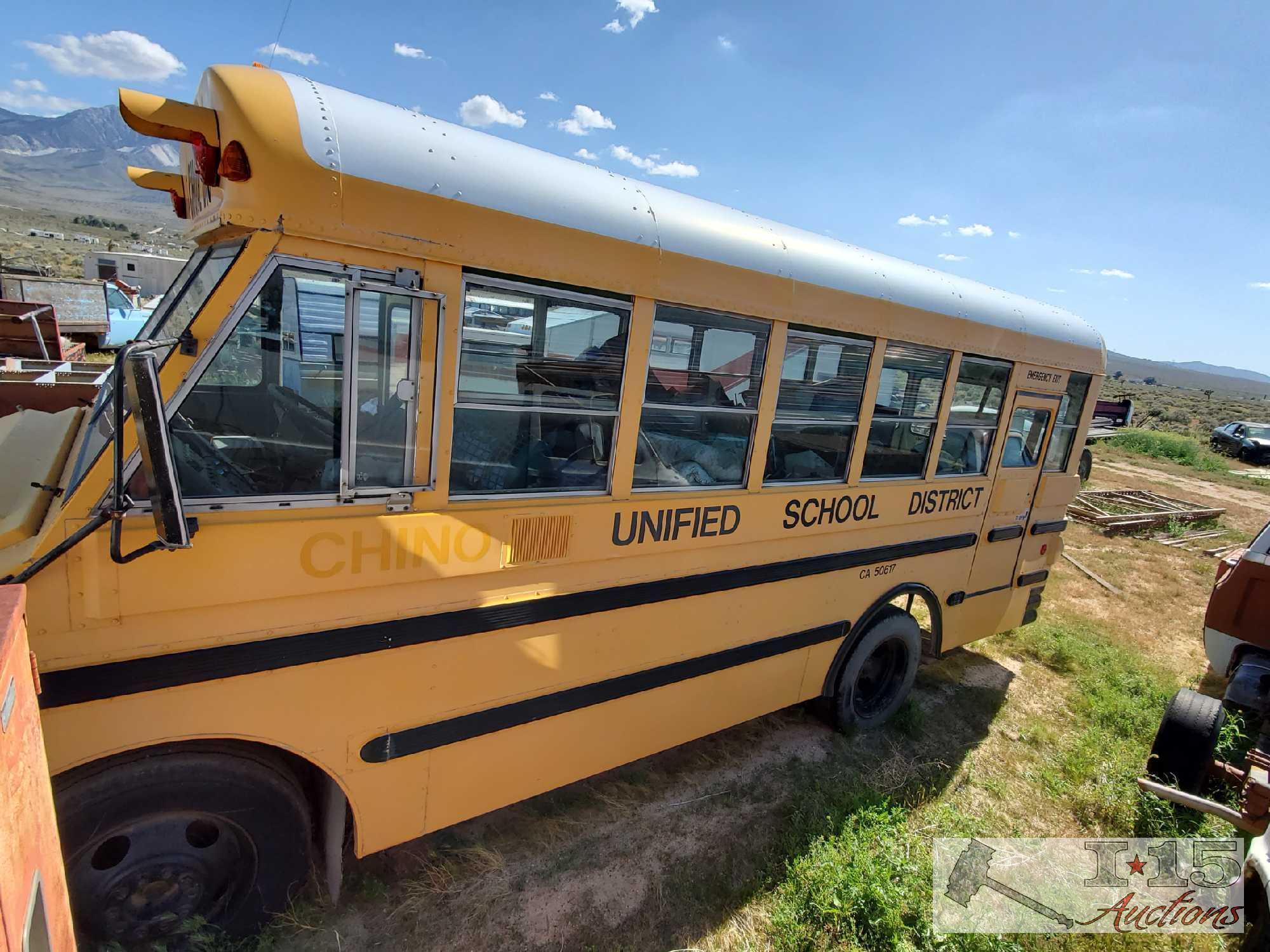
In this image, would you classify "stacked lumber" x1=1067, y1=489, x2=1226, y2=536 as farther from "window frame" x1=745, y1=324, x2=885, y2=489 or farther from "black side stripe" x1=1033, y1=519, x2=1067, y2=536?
"window frame" x1=745, y1=324, x2=885, y2=489

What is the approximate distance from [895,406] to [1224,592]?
3439 mm

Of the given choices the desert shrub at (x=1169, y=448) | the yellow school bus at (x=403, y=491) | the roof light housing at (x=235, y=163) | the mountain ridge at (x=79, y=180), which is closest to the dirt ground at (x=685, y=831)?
the yellow school bus at (x=403, y=491)

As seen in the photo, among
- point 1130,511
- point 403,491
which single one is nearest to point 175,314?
point 403,491

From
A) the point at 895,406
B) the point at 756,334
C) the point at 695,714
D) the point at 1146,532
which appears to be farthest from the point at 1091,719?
the point at 1146,532

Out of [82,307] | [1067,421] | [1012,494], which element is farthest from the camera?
[82,307]

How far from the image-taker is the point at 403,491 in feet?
7.02

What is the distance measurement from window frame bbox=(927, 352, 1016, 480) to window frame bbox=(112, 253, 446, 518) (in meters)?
2.94

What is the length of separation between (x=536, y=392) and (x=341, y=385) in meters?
0.67

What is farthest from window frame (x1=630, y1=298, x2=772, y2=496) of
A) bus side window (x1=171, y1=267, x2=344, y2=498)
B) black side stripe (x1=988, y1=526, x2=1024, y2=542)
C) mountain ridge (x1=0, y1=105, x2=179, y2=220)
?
mountain ridge (x1=0, y1=105, x2=179, y2=220)

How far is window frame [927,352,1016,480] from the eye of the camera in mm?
3814

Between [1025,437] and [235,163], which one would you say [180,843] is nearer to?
[235,163]

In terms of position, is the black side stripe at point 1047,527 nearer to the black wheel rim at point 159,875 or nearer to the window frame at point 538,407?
the window frame at point 538,407

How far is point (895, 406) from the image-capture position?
11.7 ft

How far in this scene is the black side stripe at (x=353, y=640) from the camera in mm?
1782
